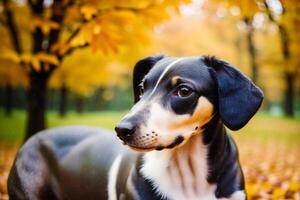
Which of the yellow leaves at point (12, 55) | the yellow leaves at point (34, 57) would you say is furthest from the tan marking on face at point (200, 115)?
the yellow leaves at point (12, 55)

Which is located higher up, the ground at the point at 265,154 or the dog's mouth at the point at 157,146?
the dog's mouth at the point at 157,146

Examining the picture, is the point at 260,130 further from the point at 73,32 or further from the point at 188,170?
the point at 188,170

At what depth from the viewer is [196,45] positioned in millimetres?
30266

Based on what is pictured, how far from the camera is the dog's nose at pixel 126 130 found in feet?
7.06

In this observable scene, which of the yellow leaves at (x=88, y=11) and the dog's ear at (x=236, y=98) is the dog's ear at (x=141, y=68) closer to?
the dog's ear at (x=236, y=98)

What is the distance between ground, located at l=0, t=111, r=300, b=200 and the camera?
4.99m

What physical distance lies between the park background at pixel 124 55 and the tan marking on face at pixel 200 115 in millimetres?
2158

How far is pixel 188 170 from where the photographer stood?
2.49m

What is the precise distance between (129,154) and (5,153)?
885 cm

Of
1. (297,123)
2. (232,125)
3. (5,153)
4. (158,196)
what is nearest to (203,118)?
(232,125)

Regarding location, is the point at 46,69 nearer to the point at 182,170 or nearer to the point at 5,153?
the point at 5,153

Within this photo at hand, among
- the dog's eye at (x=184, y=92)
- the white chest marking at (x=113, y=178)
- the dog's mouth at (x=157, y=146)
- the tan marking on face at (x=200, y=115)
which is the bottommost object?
the white chest marking at (x=113, y=178)

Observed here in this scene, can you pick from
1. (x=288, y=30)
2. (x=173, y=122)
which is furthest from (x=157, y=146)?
(x=288, y=30)

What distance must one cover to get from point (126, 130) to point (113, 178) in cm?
84
